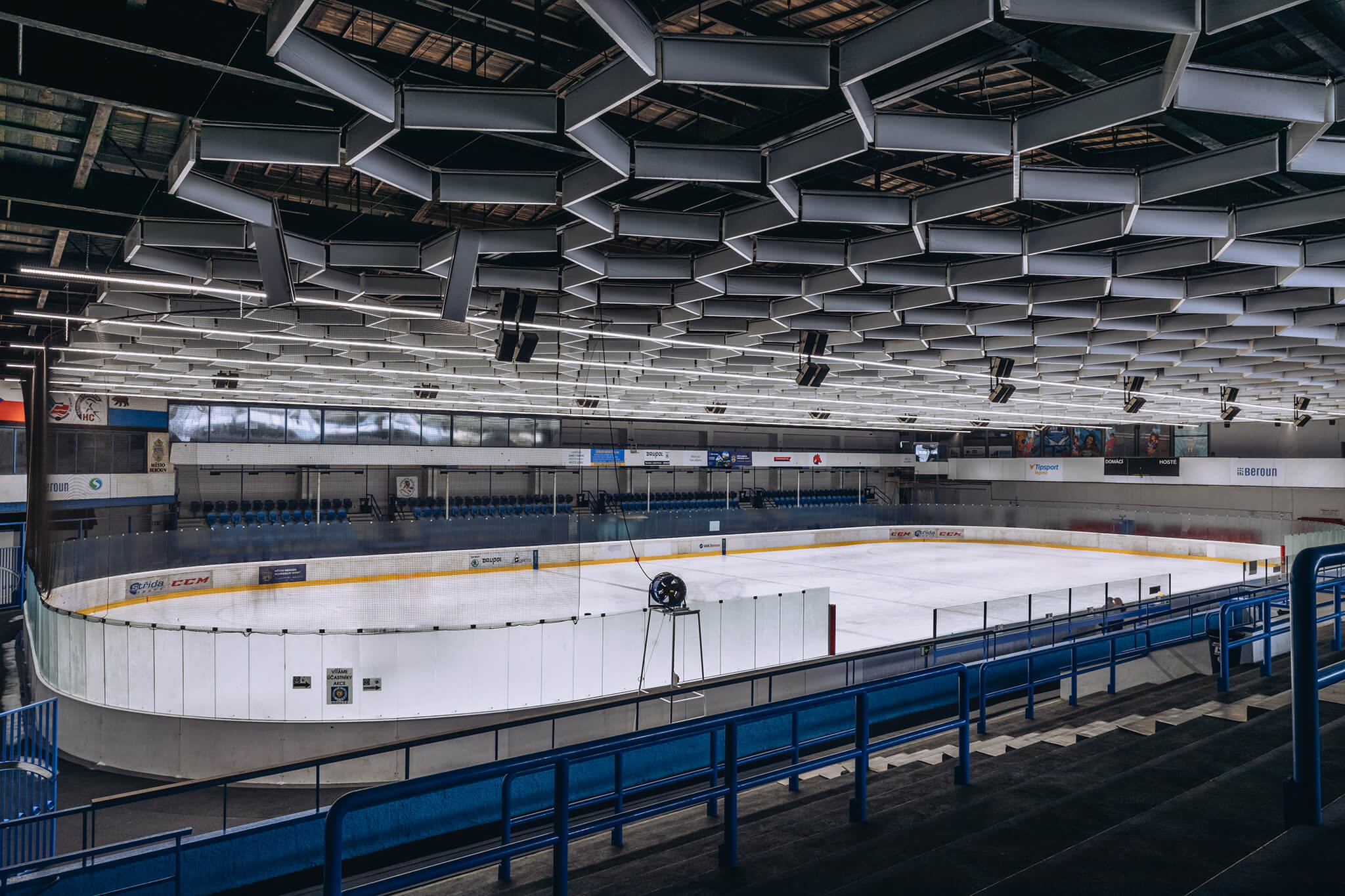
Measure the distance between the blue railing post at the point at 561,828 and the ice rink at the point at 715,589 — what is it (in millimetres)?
Result: 12235

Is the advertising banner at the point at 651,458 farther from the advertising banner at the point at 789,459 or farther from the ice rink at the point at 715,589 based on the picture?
the ice rink at the point at 715,589

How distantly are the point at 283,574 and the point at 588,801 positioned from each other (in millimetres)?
20524

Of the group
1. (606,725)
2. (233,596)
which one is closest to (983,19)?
(606,725)

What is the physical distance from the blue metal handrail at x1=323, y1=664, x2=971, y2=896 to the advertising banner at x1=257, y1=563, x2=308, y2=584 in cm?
2059

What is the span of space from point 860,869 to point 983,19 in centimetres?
407

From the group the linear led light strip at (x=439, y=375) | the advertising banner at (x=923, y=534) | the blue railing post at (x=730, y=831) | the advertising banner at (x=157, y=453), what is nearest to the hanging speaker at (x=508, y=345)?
the blue railing post at (x=730, y=831)

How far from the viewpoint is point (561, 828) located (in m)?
3.53

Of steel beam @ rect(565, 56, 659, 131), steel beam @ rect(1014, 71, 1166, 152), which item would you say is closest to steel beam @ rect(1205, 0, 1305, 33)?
steel beam @ rect(1014, 71, 1166, 152)

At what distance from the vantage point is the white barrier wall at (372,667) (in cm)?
1166

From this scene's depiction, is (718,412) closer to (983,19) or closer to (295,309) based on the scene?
(295,309)

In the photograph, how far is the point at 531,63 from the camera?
18.8 ft

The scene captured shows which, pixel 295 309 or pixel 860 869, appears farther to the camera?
A: pixel 295 309

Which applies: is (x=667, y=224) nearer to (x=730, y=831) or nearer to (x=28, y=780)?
(x=730, y=831)

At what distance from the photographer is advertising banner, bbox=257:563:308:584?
899 inches
